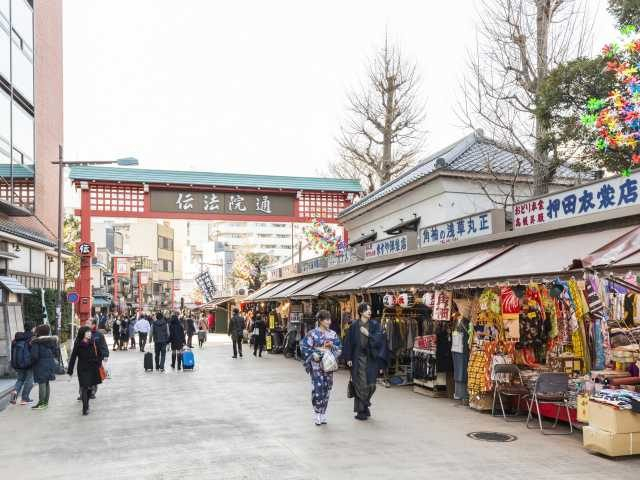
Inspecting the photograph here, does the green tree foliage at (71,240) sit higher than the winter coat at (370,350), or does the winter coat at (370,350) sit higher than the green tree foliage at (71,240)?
the green tree foliage at (71,240)

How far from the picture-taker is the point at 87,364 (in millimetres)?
10320

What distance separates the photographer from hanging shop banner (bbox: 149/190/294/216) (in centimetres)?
2522

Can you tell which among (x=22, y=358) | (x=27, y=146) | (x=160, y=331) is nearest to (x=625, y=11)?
(x=160, y=331)

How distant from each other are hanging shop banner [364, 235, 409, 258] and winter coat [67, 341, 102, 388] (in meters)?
8.00

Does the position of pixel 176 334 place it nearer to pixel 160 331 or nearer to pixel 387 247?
pixel 160 331

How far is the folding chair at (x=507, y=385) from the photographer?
9.09 metres

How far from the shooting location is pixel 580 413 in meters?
7.66

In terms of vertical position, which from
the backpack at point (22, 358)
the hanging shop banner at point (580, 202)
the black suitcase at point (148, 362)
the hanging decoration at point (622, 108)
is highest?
the hanging decoration at point (622, 108)

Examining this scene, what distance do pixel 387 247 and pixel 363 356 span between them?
7341 millimetres

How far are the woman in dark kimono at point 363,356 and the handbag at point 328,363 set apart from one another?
24.3 inches

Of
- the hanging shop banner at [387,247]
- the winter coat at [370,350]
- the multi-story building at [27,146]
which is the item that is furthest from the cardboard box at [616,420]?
the multi-story building at [27,146]

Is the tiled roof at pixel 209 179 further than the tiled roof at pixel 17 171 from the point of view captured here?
Yes

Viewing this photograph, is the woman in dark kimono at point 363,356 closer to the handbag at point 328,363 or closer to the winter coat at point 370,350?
the winter coat at point 370,350

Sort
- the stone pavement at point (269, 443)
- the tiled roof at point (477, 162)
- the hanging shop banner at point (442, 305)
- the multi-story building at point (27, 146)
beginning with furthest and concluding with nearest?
the tiled roof at point (477, 162), the multi-story building at point (27, 146), the hanging shop banner at point (442, 305), the stone pavement at point (269, 443)
